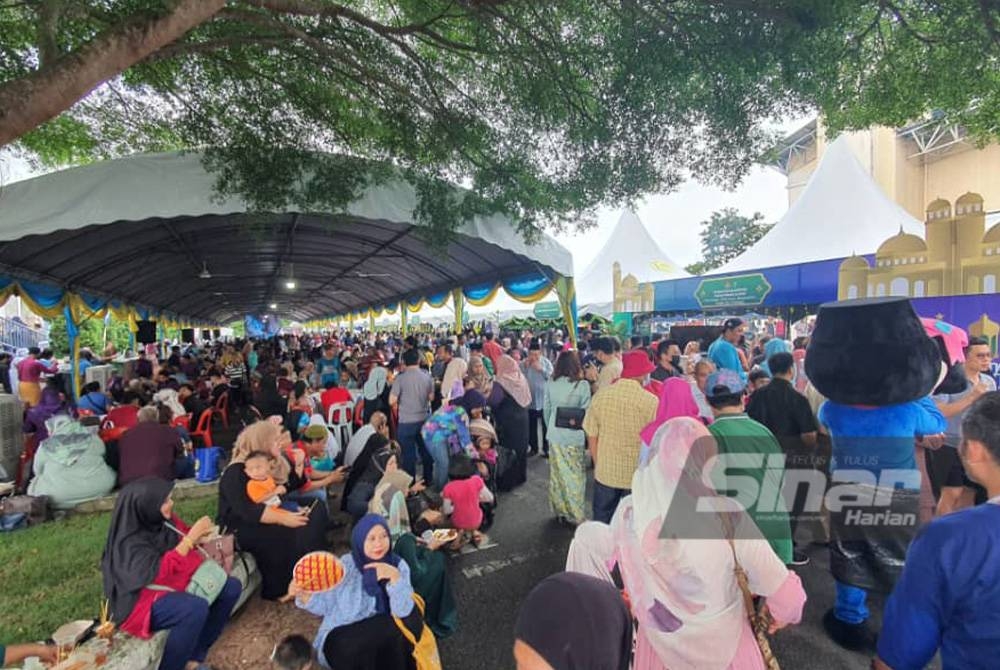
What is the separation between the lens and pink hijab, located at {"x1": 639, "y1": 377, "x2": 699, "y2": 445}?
3.04 metres

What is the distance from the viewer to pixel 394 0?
484 cm

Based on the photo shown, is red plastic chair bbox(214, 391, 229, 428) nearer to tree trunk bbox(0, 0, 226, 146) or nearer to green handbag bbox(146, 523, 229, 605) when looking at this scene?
green handbag bbox(146, 523, 229, 605)

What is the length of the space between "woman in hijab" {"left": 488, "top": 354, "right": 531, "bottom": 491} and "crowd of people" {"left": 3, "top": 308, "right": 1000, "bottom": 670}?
2 cm

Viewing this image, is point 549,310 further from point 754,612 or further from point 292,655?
point 754,612

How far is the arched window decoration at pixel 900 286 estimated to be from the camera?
8.34m

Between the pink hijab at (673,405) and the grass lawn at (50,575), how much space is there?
4061 mm

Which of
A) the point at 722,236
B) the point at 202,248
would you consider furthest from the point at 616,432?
the point at 722,236

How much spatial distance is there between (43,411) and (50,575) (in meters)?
4.43

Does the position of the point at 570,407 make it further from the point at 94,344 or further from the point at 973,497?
the point at 94,344

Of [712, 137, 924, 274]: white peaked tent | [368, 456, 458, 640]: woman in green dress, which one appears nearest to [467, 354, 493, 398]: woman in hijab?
[368, 456, 458, 640]: woman in green dress

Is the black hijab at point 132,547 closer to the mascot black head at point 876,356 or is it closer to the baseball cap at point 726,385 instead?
the baseball cap at point 726,385

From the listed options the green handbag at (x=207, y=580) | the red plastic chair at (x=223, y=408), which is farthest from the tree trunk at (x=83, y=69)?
the red plastic chair at (x=223, y=408)

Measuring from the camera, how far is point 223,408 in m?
8.94

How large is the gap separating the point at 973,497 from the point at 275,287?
20.4 metres
